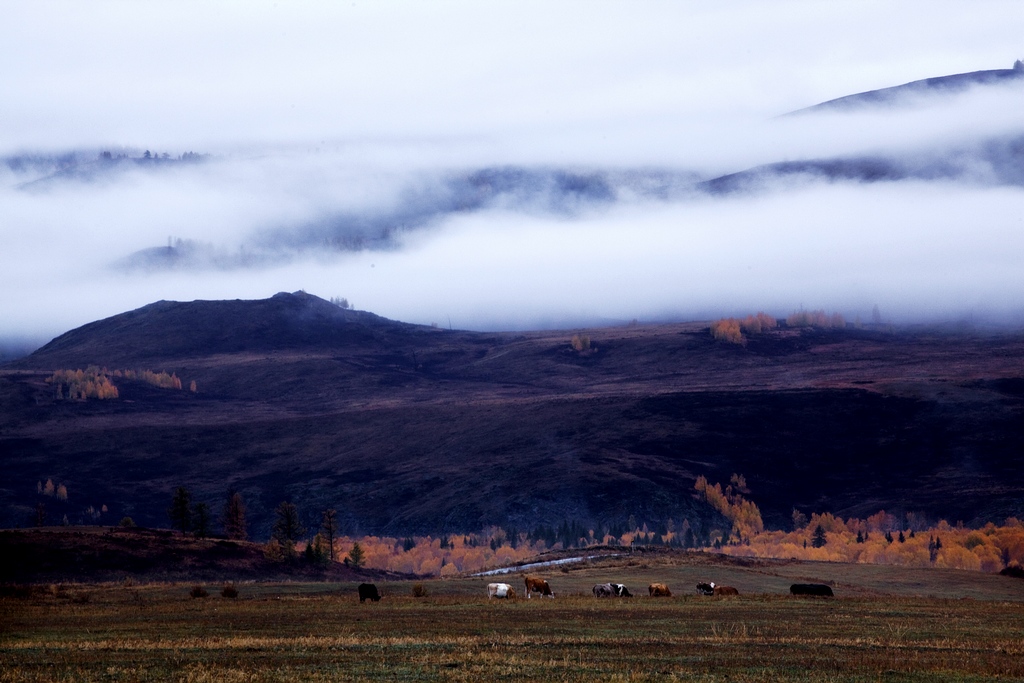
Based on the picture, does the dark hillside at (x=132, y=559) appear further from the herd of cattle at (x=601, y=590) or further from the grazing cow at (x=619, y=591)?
the grazing cow at (x=619, y=591)

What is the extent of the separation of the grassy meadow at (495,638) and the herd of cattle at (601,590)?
4.34 ft

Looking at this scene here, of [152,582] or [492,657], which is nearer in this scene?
[492,657]

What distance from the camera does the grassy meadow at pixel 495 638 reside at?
2900cm

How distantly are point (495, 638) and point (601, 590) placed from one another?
2666cm

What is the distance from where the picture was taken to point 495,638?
36781 mm

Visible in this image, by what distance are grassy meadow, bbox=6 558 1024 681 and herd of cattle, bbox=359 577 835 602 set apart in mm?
1323

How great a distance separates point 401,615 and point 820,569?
6598cm

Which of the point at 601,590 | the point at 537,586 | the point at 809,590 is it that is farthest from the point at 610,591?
the point at 809,590

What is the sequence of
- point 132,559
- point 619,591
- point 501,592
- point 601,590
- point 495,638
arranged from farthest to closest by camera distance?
point 132,559, point 619,591, point 601,590, point 501,592, point 495,638

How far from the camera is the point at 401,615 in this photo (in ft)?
155

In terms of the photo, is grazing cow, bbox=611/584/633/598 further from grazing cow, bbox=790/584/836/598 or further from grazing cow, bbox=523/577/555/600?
grazing cow, bbox=790/584/836/598

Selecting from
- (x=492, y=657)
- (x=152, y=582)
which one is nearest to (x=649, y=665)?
(x=492, y=657)

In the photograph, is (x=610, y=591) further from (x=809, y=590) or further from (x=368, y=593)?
(x=368, y=593)

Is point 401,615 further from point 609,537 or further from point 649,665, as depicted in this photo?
point 609,537
